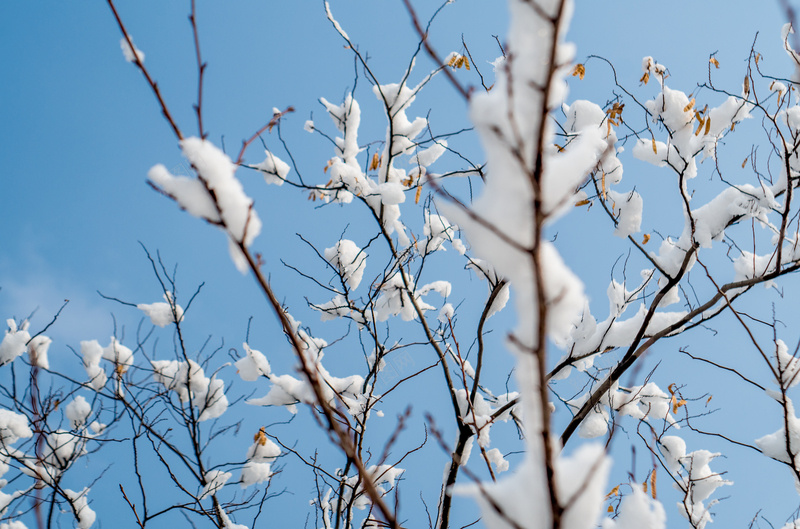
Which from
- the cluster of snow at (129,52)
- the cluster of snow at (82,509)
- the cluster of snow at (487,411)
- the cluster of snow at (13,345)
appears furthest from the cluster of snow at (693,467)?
the cluster of snow at (13,345)

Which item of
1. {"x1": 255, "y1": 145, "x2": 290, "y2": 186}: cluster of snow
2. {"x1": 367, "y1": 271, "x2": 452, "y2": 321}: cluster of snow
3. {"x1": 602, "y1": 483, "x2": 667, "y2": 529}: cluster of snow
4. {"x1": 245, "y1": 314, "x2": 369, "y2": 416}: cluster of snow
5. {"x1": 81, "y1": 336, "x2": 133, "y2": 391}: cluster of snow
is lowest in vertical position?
{"x1": 602, "y1": 483, "x2": 667, "y2": 529}: cluster of snow

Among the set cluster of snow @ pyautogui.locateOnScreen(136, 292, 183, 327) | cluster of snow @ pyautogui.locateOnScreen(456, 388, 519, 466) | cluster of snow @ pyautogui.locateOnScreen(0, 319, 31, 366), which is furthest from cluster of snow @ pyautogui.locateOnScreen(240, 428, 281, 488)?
cluster of snow @ pyautogui.locateOnScreen(0, 319, 31, 366)

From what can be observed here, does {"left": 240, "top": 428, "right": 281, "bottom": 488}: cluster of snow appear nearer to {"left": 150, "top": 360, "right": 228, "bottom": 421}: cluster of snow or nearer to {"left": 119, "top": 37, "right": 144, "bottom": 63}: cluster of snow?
{"left": 150, "top": 360, "right": 228, "bottom": 421}: cluster of snow

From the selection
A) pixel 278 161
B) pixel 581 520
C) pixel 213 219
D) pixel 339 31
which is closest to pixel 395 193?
pixel 278 161

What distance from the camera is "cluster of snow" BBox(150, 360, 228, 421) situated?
3934 millimetres

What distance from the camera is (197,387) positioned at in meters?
3.99

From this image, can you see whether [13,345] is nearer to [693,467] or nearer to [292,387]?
[292,387]

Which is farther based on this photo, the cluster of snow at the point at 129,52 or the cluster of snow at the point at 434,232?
the cluster of snow at the point at 434,232

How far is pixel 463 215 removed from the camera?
0.63 meters

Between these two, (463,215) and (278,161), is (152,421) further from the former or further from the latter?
(463,215)

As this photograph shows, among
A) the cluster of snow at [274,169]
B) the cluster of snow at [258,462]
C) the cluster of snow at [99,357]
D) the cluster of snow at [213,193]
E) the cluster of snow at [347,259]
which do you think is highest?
the cluster of snow at [274,169]

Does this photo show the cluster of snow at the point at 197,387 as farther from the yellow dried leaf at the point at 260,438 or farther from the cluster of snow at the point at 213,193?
the cluster of snow at the point at 213,193

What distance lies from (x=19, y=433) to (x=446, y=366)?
4431mm

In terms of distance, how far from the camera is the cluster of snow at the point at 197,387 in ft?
12.9
